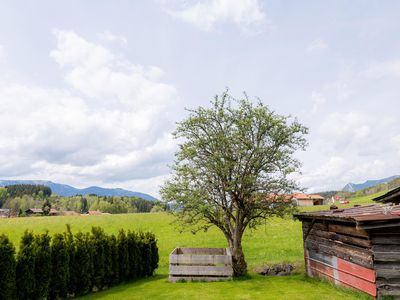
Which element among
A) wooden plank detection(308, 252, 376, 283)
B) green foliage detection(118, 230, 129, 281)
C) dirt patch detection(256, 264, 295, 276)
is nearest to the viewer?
wooden plank detection(308, 252, 376, 283)

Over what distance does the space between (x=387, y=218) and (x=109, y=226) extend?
46.7 metres

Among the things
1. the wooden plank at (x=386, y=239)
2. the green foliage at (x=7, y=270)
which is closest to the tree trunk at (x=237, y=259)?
the wooden plank at (x=386, y=239)

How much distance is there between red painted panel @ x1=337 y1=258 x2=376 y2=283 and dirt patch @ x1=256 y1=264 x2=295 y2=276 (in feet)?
21.7

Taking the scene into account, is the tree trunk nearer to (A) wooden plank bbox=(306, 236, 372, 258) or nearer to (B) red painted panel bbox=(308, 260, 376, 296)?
(B) red painted panel bbox=(308, 260, 376, 296)

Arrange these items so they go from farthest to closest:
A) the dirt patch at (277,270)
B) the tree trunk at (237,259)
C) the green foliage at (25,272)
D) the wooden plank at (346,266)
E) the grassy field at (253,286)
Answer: the dirt patch at (277,270) < the tree trunk at (237,259) < the grassy field at (253,286) < the green foliage at (25,272) < the wooden plank at (346,266)

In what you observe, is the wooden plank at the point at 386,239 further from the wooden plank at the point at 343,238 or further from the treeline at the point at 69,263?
the treeline at the point at 69,263

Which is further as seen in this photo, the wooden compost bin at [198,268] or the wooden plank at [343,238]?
the wooden compost bin at [198,268]

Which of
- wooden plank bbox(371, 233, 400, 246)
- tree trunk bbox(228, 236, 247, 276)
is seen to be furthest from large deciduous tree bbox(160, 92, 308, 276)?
wooden plank bbox(371, 233, 400, 246)

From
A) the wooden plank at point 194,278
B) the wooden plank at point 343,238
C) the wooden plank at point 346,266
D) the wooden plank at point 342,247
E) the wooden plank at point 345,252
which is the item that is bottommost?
the wooden plank at point 194,278

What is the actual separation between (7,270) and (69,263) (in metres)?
3.86

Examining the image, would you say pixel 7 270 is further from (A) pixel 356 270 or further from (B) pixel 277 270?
(B) pixel 277 270

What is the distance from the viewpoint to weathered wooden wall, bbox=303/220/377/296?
1450cm

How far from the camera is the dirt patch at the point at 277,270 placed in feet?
75.3

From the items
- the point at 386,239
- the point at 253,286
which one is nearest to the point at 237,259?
the point at 253,286
